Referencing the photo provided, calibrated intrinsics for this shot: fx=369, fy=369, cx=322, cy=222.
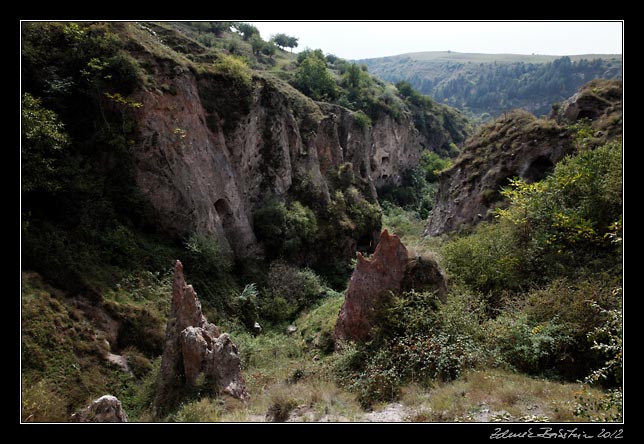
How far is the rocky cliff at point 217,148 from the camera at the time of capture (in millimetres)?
18062

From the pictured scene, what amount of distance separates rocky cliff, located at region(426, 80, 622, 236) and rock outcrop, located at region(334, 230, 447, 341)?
1174 cm

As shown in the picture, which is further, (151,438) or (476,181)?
(476,181)

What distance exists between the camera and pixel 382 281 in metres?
12.1

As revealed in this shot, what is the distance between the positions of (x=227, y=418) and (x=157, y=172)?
13.4 m

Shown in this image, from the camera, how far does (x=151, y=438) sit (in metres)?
4.77

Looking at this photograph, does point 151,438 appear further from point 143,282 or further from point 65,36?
point 65,36

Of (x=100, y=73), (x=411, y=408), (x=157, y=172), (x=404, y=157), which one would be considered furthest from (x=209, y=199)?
(x=404, y=157)

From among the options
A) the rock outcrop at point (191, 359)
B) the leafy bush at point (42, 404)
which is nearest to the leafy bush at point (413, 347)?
the rock outcrop at point (191, 359)

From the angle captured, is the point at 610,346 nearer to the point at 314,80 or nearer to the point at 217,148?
the point at 217,148

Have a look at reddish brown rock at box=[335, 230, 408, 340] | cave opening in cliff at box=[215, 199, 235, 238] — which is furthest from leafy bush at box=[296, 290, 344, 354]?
cave opening in cliff at box=[215, 199, 235, 238]

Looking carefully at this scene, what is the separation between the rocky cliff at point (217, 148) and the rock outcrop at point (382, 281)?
392 inches

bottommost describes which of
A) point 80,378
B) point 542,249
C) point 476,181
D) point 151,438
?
point 80,378

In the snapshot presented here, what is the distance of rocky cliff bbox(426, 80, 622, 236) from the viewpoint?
877 inches

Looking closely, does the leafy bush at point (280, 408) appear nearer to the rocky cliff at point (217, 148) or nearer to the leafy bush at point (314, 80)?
the rocky cliff at point (217, 148)
